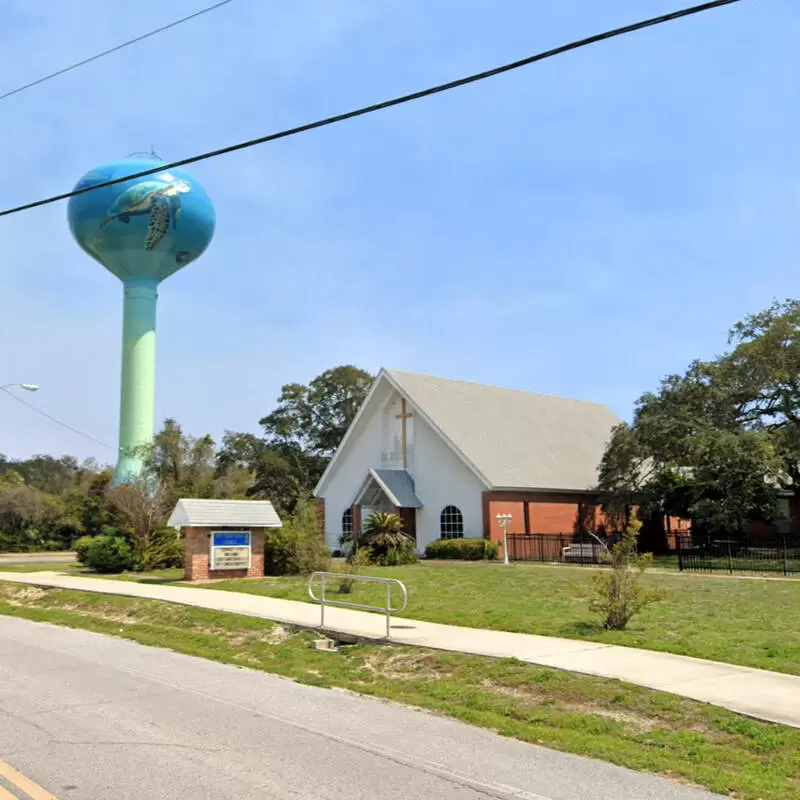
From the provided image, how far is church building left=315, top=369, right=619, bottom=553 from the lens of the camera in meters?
34.9

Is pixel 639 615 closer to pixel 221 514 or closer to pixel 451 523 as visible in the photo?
pixel 221 514

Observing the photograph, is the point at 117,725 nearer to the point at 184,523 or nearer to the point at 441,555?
the point at 184,523

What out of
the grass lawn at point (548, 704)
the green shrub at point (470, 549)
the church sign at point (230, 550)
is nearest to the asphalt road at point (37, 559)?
the green shrub at point (470, 549)

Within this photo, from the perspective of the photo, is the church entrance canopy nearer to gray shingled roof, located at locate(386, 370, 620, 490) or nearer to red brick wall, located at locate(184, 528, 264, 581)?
gray shingled roof, located at locate(386, 370, 620, 490)

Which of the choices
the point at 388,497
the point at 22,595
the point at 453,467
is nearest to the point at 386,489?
the point at 388,497

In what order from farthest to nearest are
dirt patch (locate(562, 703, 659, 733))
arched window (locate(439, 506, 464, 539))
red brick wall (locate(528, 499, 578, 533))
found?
1. red brick wall (locate(528, 499, 578, 533))
2. arched window (locate(439, 506, 464, 539))
3. dirt patch (locate(562, 703, 659, 733))

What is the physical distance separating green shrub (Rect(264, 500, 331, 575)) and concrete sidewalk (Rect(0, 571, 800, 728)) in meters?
6.08

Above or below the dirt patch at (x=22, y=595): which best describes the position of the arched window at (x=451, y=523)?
above

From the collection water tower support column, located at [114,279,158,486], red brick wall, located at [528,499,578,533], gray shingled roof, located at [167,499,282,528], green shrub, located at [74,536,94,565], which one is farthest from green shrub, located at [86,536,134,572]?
water tower support column, located at [114,279,158,486]

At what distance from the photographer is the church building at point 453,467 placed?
3491 centimetres

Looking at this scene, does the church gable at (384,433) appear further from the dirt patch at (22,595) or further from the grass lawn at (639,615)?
the dirt patch at (22,595)

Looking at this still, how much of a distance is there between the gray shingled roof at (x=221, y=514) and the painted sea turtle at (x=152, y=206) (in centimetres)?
2574

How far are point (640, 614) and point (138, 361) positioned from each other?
38.4 meters

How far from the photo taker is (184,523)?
21578mm
